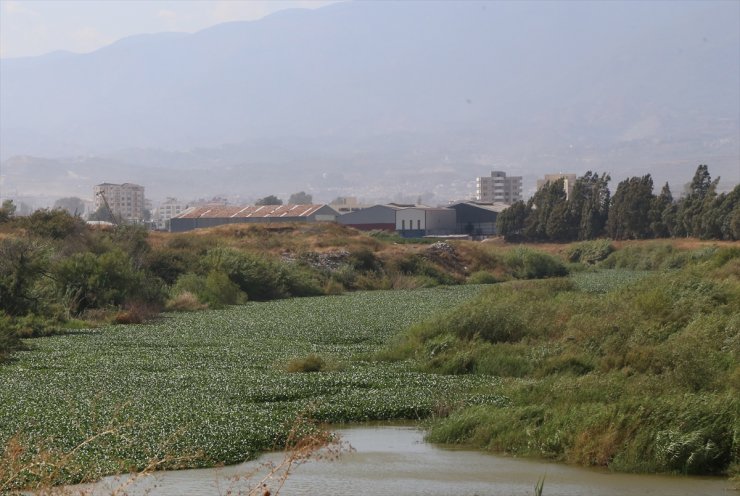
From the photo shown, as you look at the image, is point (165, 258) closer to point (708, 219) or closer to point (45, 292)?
point (45, 292)

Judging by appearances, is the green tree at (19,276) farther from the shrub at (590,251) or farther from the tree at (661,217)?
the tree at (661,217)

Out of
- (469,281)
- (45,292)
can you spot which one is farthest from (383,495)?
(469,281)

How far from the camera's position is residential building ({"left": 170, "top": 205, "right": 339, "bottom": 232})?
123 meters

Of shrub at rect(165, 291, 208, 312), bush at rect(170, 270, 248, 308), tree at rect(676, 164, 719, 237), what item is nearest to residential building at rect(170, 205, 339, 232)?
tree at rect(676, 164, 719, 237)

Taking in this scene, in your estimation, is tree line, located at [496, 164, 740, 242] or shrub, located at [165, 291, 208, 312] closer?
shrub, located at [165, 291, 208, 312]

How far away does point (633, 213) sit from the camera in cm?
9969

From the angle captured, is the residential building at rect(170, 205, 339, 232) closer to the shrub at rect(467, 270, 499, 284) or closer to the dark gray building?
the dark gray building

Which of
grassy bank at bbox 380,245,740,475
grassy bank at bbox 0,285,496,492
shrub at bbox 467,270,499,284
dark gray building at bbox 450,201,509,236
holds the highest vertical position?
dark gray building at bbox 450,201,509,236

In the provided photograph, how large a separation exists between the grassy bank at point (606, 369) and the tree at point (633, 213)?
61.9 meters

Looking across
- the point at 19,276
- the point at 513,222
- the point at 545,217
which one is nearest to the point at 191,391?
the point at 19,276

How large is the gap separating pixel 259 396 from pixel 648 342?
28.7ft

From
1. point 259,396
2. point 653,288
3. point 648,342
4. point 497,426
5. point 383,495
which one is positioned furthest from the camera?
point 653,288

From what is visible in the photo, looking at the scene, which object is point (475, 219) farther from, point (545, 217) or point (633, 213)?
point (633, 213)

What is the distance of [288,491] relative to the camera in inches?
644
